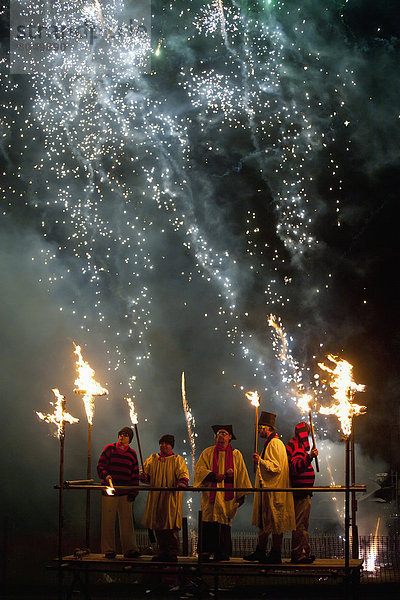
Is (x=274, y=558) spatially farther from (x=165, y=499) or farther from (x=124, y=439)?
(x=124, y=439)

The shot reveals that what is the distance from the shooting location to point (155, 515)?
1018cm

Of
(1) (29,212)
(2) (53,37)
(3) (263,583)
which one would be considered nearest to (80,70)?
(2) (53,37)

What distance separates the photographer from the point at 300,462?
9594 mm

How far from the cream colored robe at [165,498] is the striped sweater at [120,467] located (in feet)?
0.78

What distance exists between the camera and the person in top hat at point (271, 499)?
31.0ft

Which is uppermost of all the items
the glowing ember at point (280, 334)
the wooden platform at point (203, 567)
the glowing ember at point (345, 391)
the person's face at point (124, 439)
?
the glowing ember at point (280, 334)

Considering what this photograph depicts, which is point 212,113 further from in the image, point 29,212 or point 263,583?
point 263,583

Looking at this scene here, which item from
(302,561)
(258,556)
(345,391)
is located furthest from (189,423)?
(345,391)

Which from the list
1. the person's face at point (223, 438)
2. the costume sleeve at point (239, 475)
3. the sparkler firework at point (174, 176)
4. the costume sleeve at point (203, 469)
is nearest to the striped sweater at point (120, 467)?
the costume sleeve at point (203, 469)

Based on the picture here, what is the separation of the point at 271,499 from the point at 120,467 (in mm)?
2153

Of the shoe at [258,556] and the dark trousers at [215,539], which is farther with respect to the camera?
the dark trousers at [215,539]

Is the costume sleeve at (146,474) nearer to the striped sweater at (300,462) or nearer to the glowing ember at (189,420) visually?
the striped sweater at (300,462)

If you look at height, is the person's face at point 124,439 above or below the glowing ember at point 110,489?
above

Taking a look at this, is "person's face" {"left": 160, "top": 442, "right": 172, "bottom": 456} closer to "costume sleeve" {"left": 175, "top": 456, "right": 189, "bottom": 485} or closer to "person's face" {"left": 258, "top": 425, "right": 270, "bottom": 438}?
"costume sleeve" {"left": 175, "top": 456, "right": 189, "bottom": 485}
